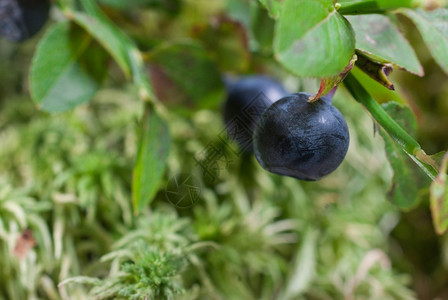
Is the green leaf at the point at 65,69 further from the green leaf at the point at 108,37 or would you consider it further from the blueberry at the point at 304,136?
the blueberry at the point at 304,136

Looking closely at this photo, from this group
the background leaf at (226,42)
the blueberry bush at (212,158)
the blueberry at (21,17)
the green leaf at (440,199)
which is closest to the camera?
the green leaf at (440,199)

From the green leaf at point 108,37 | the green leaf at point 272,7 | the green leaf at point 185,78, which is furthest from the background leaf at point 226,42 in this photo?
the green leaf at point 272,7

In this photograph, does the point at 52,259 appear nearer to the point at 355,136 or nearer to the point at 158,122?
the point at 158,122

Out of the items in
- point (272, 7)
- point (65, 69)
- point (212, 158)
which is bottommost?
point (212, 158)

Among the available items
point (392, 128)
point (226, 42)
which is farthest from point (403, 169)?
point (226, 42)

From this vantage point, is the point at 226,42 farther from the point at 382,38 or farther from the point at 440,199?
the point at 440,199

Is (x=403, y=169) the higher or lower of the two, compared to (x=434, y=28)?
lower

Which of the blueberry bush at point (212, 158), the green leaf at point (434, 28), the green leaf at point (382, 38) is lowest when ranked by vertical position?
the blueberry bush at point (212, 158)

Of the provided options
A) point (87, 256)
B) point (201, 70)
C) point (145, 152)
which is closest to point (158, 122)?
point (145, 152)

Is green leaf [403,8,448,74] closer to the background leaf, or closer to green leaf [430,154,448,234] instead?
green leaf [430,154,448,234]
